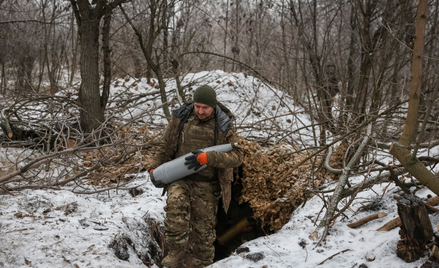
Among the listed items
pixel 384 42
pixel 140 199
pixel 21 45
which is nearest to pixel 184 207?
pixel 140 199

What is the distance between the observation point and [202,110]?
3.34 meters

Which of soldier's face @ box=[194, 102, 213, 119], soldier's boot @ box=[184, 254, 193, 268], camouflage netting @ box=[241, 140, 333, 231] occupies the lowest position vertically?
soldier's boot @ box=[184, 254, 193, 268]

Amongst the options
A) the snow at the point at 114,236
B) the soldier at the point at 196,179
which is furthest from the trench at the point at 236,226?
the soldier at the point at 196,179

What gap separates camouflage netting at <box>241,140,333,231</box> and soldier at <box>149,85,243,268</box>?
108 cm

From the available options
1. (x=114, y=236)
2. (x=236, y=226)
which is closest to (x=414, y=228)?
(x=114, y=236)

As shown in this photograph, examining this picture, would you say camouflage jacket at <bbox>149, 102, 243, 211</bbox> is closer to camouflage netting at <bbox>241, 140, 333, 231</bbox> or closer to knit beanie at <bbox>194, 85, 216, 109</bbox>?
knit beanie at <bbox>194, 85, 216, 109</bbox>

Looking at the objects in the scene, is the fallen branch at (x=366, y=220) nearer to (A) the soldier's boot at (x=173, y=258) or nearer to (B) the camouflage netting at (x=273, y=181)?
(B) the camouflage netting at (x=273, y=181)

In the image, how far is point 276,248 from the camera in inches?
126

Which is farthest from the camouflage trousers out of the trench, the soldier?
the trench

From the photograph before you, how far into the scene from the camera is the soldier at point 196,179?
328 centimetres

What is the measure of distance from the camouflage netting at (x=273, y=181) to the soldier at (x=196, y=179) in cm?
108

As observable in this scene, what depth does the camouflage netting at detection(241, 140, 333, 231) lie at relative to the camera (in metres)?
4.36

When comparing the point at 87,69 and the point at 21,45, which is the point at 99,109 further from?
the point at 21,45

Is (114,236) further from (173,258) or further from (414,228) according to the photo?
(414,228)
